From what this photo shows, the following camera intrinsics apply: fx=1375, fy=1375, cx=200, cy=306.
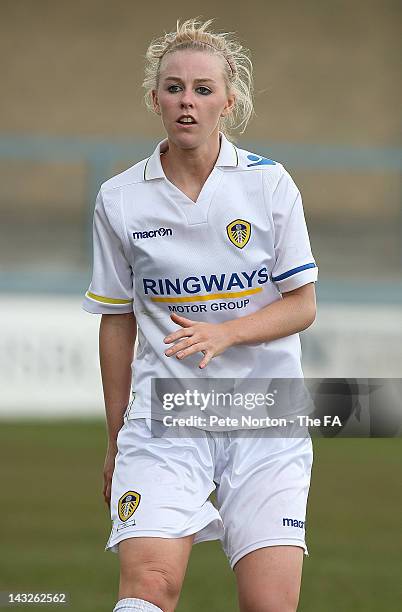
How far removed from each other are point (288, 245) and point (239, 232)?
0.14m

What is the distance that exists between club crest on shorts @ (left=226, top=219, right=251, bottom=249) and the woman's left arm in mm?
185

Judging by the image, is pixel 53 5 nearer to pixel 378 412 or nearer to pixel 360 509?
pixel 360 509

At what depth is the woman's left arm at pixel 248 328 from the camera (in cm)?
336

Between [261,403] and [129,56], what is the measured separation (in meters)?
17.2

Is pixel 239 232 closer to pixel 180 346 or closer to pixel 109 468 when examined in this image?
pixel 180 346

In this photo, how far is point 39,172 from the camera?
12.6 meters

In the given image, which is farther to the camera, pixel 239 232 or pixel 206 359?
pixel 239 232

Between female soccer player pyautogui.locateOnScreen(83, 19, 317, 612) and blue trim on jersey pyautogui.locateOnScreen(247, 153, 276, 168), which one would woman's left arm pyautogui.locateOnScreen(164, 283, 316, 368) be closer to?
female soccer player pyautogui.locateOnScreen(83, 19, 317, 612)

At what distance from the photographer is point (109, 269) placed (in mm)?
3740

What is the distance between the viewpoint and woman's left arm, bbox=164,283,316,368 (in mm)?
3355

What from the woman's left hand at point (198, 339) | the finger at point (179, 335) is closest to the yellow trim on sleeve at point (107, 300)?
the woman's left hand at point (198, 339)

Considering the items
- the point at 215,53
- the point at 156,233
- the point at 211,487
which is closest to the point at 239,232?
the point at 156,233

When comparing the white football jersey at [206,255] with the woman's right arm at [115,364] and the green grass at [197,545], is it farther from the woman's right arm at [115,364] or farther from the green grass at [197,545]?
the green grass at [197,545]

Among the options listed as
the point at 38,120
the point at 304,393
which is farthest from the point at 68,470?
the point at 38,120
